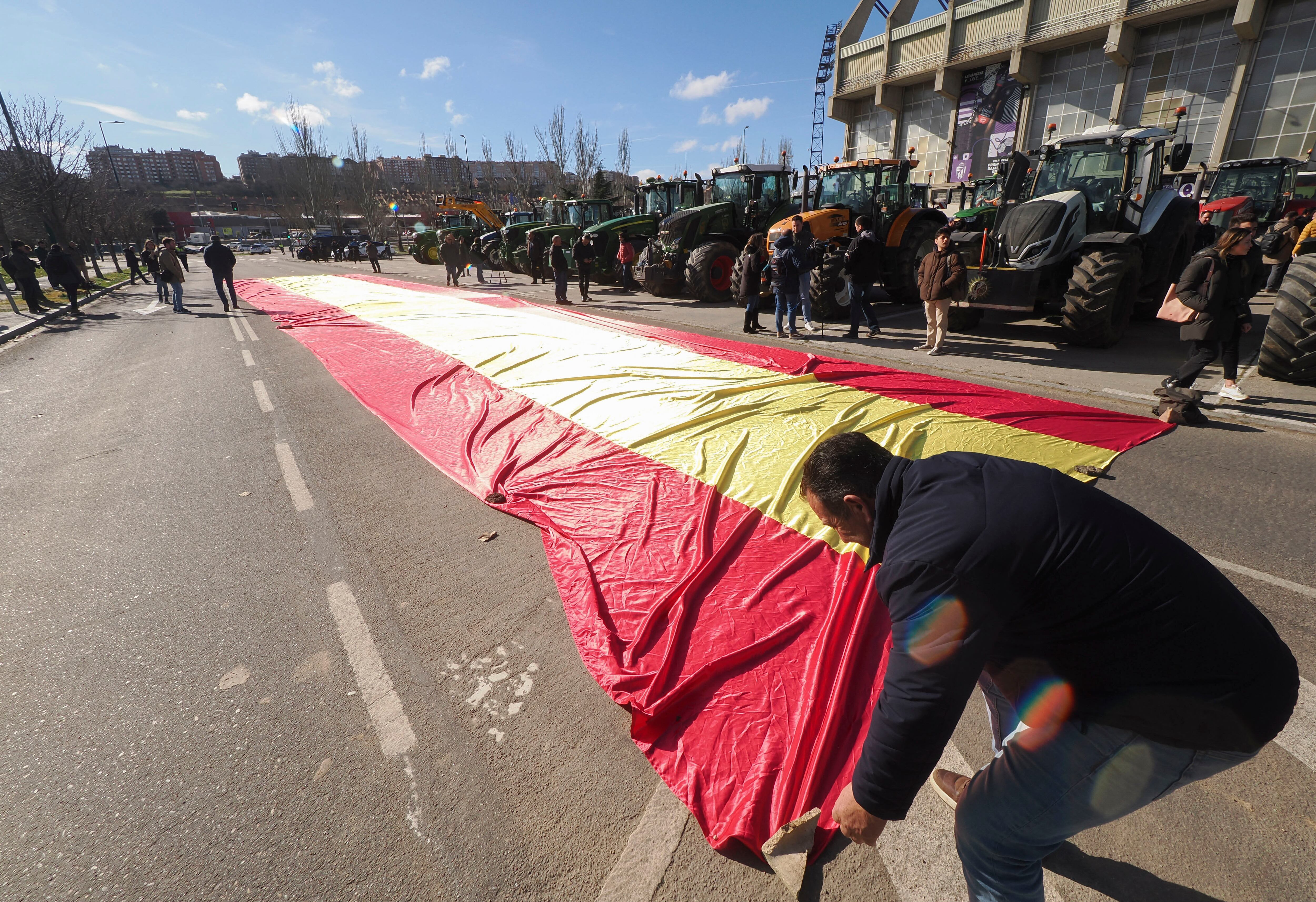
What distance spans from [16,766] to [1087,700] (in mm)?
3857

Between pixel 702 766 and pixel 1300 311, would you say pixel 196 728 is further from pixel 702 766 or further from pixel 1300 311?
pixel 1300 311

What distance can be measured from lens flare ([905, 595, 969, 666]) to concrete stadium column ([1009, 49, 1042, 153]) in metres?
34.4

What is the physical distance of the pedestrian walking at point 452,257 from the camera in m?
20.0

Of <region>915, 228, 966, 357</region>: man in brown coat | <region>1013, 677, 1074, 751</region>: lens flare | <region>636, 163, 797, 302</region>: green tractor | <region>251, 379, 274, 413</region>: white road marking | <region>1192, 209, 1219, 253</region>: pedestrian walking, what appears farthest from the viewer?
<region>636, 163, 797, 302</region>: green tractor

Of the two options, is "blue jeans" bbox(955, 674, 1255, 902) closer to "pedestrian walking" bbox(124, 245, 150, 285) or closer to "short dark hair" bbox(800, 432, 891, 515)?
"short dark hair" bbox(800, 432, 891, 515)

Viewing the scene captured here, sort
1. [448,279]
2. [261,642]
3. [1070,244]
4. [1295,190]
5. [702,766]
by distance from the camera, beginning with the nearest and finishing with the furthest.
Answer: [702,766]
[261,642]
[1070,244]
[1295,190]
[448,279]

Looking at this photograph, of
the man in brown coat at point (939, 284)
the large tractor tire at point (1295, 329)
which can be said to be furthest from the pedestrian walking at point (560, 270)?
the large tractor tire at point (1295, 329)

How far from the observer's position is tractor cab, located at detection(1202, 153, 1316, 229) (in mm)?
15992

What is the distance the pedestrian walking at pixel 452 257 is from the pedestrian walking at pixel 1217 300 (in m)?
19.0

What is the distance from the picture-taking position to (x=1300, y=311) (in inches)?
249

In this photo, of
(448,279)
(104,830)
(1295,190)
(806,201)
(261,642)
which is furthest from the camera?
(448,279)

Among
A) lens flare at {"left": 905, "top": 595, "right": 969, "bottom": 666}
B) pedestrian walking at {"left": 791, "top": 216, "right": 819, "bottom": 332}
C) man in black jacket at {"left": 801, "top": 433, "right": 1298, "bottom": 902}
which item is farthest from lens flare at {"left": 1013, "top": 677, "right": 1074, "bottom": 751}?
pedestrian walking at {"left": 791, "top": 216, "right": 819, "bottom": 332}

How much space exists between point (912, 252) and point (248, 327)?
1487 centimetres

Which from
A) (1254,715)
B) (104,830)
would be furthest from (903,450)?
(104,830)
